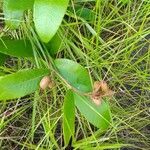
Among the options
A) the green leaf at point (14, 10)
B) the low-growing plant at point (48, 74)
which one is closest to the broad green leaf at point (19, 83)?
the low-growing plant at point (48, 74)

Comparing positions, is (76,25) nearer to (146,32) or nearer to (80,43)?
(80,43)

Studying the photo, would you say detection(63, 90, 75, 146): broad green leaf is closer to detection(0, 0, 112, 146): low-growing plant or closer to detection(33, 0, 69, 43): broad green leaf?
detection(0, 0, 112, 146): low-growing plant

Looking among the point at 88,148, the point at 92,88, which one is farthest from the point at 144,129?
the point at 92,88

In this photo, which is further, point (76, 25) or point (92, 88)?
point (76, 25)

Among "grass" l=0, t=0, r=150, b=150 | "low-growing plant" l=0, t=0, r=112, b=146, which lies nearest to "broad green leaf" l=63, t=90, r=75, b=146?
"low-growing plant" l=0, t=0, r=112, b=146

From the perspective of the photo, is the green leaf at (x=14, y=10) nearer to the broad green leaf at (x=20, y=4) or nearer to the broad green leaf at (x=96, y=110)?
the broad green leaf at (x=20, y=4)
